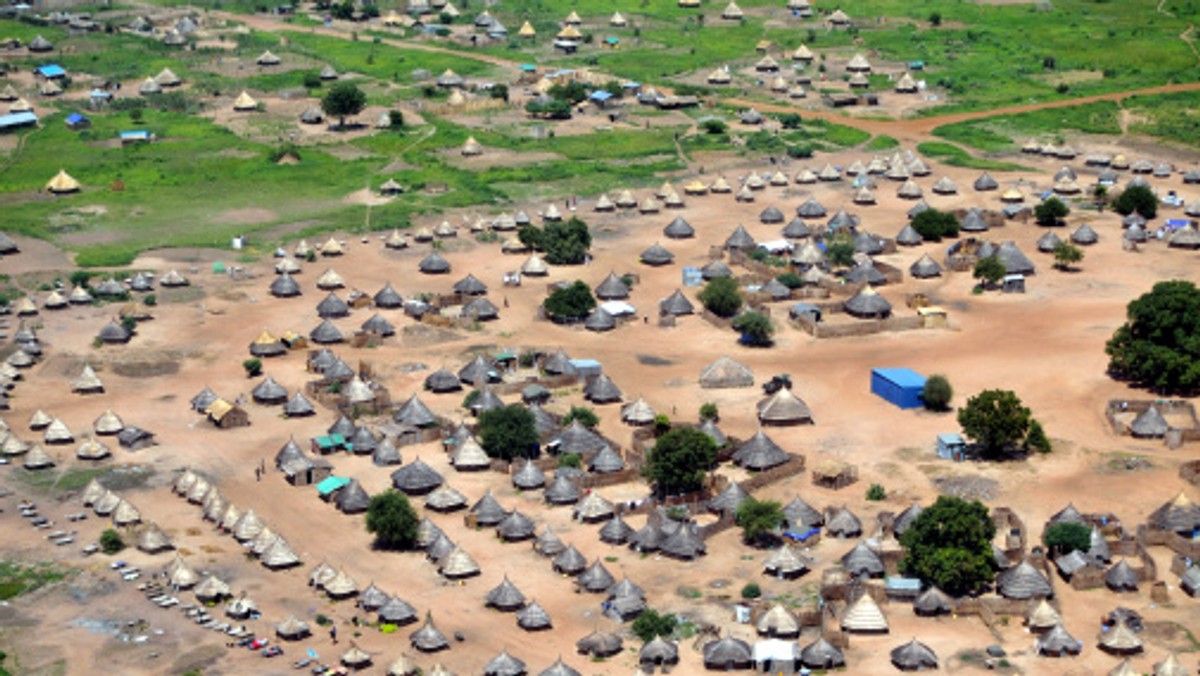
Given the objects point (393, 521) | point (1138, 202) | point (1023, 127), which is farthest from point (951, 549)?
point (1023, 127)

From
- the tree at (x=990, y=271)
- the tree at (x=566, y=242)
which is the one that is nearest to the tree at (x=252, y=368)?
the tree at (x=566, y=242)

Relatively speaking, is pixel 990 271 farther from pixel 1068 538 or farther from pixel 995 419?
pixel 1068 538

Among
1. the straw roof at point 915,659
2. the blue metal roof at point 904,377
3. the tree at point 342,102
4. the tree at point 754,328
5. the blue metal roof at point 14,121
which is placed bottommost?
the blue metal roof at point 14,121

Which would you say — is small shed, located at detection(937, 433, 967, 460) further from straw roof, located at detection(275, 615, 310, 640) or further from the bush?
straw roof, located at detection(275, 615, 310, 640)

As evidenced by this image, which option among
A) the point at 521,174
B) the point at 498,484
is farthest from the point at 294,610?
the point at 521,174

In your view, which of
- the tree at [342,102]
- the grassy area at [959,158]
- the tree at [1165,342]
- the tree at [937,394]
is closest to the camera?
the tree at [937,394]

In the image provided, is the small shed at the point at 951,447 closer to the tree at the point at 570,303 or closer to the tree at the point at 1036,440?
the tree at the point at 1036,440
